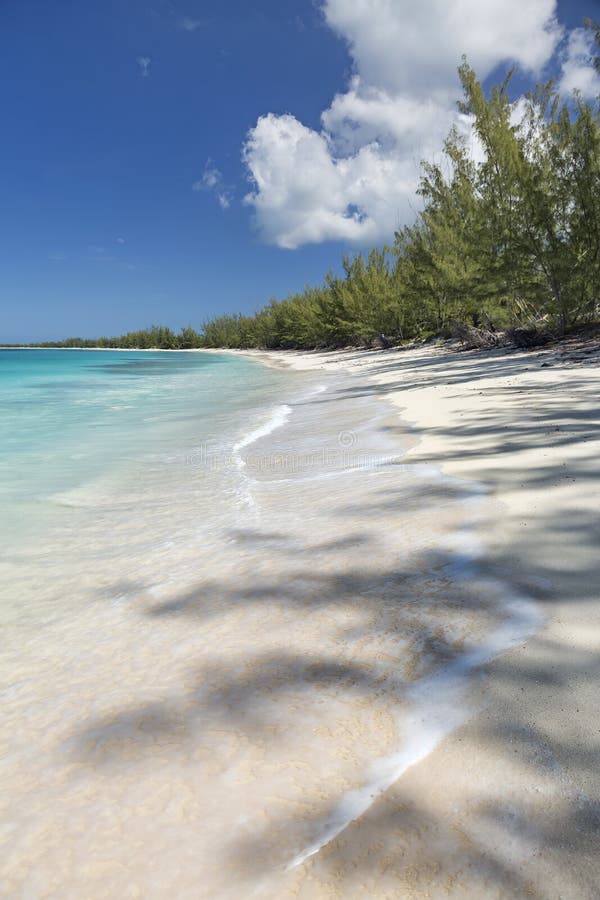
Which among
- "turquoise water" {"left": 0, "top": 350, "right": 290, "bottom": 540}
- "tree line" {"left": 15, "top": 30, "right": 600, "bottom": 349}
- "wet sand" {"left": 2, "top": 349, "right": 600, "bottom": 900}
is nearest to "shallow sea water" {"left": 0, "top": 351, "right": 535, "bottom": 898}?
"wet sand" {"left": 2, "top": 349, "right": 600, "bottom": 900}

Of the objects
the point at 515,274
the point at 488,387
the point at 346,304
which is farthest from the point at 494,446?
the point at 346,304

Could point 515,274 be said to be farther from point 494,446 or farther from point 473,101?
point 494,446

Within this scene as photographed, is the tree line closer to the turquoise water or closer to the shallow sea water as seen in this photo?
the turquoise water

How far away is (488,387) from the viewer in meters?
8.73

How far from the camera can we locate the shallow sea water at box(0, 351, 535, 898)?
115 centimetres

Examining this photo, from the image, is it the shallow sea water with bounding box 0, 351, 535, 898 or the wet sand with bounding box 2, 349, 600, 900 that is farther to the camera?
the shallow sea water with bounding box 0, 351, 535, 898

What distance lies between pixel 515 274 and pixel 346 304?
26086 mm

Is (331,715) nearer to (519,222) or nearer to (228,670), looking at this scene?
(228,670)

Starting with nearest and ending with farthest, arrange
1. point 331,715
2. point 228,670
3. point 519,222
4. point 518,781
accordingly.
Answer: point 518,781
point 331,715
point 228,670
point 519,222

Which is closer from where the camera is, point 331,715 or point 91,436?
point 331,715

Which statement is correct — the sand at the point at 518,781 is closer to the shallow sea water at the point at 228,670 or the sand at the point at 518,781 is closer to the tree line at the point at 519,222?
the shallow sea water at the point at 228,670

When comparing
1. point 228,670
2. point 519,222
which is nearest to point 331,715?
point 228,670

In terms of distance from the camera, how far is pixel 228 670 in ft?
5.95

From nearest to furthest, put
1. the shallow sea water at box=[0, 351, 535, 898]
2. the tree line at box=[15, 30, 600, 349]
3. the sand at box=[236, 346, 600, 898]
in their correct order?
the sand at box=[236, 346, 600, 898] → the shallow sea water at box=[0, 351, 535, 898] → the tree line at box=[15, 30, 600, 349]
